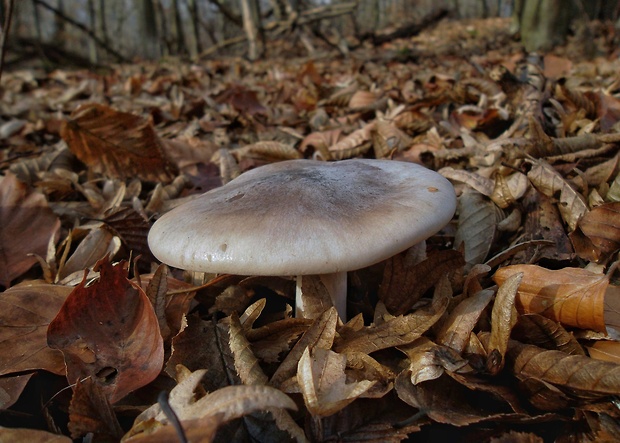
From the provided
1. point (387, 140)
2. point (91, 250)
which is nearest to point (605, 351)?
point (387, 140)

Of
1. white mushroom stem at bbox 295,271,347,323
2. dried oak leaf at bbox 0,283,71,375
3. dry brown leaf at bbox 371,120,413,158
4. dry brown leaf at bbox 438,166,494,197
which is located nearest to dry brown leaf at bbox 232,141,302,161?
dry brown leaf at bbox 371,120,413,158

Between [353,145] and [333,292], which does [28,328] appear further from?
[353,145]

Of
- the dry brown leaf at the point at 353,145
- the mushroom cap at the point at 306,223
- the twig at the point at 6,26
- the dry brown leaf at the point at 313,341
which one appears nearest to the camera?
the mushroom cap at the point at 306,223

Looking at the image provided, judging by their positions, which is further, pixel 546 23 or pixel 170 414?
pixel 546 23

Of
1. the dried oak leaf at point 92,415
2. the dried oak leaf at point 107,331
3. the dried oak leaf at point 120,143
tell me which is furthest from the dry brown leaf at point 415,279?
the dried oak leaf at point 120,143

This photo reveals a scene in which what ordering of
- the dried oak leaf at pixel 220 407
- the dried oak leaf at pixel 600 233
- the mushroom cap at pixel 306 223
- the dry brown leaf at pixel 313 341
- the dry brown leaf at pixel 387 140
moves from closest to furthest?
the dried oak leaf at pixel 220 407
the mushroom cap at pixel 306 223
the dry brown leaf at pixel 313 341
the dried oak leaf at pixel 600 233
the dry brown leaf at pixel 387 140

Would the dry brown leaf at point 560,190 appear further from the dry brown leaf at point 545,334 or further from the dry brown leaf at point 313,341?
the dry brown leaf at point 313,341

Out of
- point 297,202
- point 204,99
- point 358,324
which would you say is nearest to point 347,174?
point 297,202
